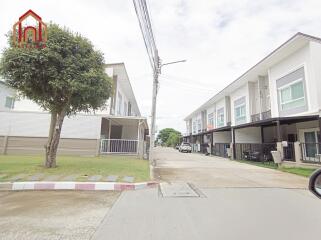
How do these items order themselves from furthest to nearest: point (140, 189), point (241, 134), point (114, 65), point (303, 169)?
point (241, 134)
point (114, 65)
point (303, 169)
point (140, 189)

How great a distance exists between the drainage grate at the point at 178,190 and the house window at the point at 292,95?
12.2m

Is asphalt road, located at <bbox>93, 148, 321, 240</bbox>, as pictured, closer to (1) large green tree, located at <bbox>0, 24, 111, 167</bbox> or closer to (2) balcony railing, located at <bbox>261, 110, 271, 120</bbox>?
(1) large green tree, located at <bbox>0, 24, 111, 167</bbox>

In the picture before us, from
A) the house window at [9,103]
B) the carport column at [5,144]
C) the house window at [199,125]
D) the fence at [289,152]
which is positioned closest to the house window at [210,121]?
the house window at [199,125]

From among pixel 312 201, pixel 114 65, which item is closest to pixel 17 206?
pixel 312 201

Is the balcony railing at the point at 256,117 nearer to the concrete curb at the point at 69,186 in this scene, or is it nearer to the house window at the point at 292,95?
the house window at the point at 292,95

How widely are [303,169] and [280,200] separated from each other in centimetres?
838

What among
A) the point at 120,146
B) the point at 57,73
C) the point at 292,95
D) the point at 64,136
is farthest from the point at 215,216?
the point at 64,136

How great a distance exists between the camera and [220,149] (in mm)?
27656

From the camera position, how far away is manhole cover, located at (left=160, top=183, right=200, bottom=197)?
6.52 metres

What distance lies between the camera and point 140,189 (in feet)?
24.1

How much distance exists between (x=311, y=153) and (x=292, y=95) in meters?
4.37

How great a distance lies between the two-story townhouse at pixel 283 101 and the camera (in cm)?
1466

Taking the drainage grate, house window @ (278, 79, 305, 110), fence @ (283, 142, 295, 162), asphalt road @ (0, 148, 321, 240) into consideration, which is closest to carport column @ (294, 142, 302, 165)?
fence @ (283, 142, 295, 162)

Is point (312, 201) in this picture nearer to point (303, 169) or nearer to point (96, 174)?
point (96, 174)
